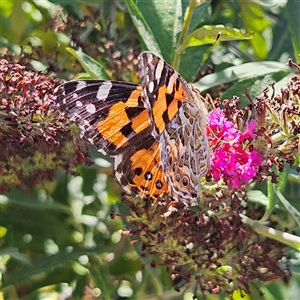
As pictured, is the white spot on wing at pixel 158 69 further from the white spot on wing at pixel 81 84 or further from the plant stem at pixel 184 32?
the plant stem at pixel 184 32

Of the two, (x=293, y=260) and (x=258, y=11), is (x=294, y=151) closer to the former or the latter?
(x=293, y=260)

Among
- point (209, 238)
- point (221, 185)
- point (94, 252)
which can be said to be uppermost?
point (221, 185)

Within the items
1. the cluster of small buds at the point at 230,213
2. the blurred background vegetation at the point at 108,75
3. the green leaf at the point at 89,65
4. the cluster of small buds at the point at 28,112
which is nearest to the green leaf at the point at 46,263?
the blurred background vegetation at the point at 108,75

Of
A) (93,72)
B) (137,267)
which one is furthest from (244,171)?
(137,267)

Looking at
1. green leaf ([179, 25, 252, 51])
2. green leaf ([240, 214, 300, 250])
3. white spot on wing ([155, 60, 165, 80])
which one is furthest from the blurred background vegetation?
white spot on wing ([155, 60, 165, 80])

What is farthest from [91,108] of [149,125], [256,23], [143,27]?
[256,23]

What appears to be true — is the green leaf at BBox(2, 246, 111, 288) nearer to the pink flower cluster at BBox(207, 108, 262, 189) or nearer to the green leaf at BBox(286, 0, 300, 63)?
the pink flower cluster at BBox(207, 108, 262, 189)

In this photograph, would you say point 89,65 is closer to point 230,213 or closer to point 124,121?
point 124,121
